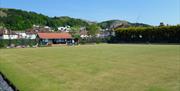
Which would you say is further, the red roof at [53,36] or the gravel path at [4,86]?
the red roof at [53,36]

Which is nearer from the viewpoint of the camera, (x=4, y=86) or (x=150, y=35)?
(x=4, y=86)

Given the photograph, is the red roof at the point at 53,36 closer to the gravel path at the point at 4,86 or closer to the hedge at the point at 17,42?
the hedge at the point at 17,42

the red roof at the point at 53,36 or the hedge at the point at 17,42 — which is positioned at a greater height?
the red roof at the point at 53,36

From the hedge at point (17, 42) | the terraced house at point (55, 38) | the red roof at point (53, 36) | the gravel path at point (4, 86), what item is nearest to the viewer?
the gravel path at point (4, 86)

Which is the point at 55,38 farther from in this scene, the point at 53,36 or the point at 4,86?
the point at 4,86

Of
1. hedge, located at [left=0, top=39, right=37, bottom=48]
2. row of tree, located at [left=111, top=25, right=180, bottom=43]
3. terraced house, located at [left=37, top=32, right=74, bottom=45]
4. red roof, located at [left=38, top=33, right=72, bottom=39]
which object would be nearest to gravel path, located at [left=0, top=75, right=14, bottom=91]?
hedge, located at [left=0, top=39, right=37, bottom=48]

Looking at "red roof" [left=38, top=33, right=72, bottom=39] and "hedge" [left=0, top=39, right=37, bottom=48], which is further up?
"red roof" [left=38, top=33, right=72, bottom=39]

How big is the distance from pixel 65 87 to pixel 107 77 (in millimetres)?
2939

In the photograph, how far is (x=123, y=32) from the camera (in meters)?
79.7

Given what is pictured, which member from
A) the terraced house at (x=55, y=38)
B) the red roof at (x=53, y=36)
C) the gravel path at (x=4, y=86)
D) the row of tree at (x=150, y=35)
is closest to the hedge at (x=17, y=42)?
the terraced house at (x=55, y=38)

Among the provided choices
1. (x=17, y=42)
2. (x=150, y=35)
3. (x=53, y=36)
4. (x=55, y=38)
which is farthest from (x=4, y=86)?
(x=53, y=36)

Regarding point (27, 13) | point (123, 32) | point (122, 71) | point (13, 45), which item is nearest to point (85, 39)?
point (123, 32)

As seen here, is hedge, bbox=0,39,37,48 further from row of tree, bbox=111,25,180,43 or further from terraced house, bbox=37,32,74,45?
row of tree, bbox=111,25,180,43

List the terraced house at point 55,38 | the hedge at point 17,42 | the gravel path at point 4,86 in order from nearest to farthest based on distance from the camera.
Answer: the gravel path at point 4,86, the hedge at point 17,42, the terraced house at point 55,38
